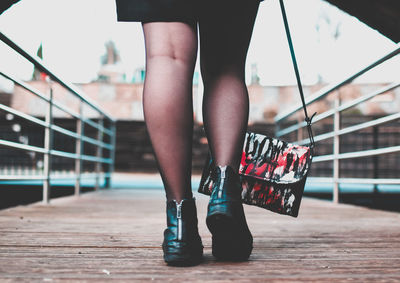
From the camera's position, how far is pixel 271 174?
2.38 ft

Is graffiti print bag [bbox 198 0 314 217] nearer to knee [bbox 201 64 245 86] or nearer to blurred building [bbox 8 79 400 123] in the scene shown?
knee [bbox 201 64 245 86]

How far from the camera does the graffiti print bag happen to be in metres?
0.71

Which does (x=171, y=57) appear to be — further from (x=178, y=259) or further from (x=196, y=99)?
(x=196, y=99)

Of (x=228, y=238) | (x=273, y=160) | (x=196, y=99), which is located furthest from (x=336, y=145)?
(x=196, y=99)

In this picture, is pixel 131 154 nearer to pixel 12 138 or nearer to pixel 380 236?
pixel 12 138

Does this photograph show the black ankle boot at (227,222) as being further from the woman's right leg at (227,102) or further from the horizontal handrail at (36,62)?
the horizontal handrail at (36,62)

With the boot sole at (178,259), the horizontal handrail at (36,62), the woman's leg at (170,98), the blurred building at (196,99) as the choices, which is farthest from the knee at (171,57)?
the blurred building at (196,99)

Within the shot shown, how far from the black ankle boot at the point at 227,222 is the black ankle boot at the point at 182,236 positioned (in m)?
0.03

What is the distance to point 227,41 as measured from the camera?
2.26 feet

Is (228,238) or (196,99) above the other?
(196,99)

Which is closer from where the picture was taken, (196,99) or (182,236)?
(182,236)

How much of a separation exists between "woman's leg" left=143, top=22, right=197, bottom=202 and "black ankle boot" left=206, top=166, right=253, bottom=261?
54mm

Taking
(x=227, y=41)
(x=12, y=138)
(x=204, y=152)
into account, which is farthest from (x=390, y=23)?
(x=12, y=138)

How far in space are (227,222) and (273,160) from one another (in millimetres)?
195
